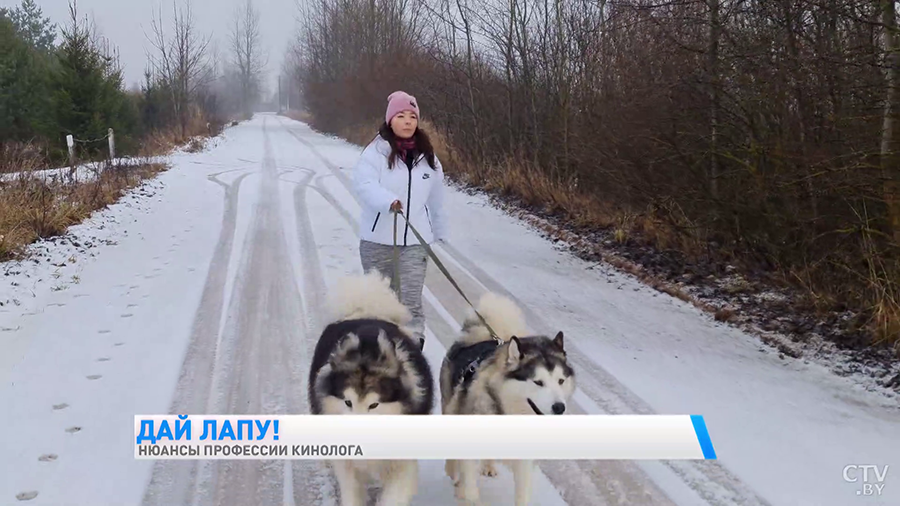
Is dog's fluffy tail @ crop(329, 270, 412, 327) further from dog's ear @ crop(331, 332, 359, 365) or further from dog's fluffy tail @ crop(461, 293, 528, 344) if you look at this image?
dog's ear @ crop(331, 332, 359, 365)

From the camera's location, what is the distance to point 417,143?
3.98 metres

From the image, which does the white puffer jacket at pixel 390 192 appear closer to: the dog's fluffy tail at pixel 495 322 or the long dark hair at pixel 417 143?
the long dark hair at pixel 417 143

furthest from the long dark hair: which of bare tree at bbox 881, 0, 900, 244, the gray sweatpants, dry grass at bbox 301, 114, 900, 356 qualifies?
bare tree at bbox 881, 0, 900, 244

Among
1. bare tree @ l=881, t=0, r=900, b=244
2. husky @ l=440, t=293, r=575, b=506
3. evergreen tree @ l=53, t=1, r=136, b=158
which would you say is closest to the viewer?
Answer: husky @ l=440, t=293, r=575, b=506

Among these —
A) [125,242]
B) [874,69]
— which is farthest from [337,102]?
[874,69]

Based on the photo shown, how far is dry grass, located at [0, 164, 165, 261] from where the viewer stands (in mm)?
8062

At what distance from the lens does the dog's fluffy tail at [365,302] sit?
355 centimetres

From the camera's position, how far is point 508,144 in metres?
15.3

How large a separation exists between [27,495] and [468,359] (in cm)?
230

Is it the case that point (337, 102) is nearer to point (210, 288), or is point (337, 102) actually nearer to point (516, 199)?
point (516, 199)

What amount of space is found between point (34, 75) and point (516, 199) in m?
23.3

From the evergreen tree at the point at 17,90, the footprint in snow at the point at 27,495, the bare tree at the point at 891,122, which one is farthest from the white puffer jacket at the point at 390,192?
the evergreen tree at the point at 17,90

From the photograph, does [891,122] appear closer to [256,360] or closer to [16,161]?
[256,360]

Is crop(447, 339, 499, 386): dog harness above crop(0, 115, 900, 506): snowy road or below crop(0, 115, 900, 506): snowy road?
above
